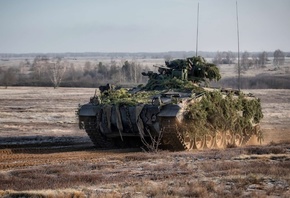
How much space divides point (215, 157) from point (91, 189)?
15.7ft

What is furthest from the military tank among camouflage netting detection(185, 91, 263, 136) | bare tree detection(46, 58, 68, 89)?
bare tree detection(46, 58, 68, 89)

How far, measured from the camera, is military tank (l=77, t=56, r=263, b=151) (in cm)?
1611

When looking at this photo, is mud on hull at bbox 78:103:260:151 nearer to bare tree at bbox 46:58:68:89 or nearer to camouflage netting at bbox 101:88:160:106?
camouflage netting at bbox 101:88:160:106

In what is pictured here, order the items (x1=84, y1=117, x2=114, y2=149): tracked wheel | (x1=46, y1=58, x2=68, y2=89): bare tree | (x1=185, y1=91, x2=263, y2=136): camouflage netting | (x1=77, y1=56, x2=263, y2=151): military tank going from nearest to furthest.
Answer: (x1=77, y1=56, x2=263, y2=151): military tank
(x1=185, y1=91, x2=263, y2=136): camouflage netting
(x1=84, y1=117, x2=114, y2=149): tracked wheel
(x1=46, y1=58, x2=68, y2=89): bare tree

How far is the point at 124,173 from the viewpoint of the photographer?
39.8 ft

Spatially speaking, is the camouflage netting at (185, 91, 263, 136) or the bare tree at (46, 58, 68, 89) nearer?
the camouflage netting at (185, 91, 263, 136)

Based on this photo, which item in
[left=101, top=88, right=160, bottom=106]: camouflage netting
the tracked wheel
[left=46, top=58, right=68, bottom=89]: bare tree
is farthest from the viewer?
[left=46, top=58, right=68, bottom=89]: bare tree

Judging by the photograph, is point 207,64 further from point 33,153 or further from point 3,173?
point 3,173

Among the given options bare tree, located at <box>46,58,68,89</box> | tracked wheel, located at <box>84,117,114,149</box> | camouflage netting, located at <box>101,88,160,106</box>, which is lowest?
bare tree, located at <box>46,58,68,89</box>

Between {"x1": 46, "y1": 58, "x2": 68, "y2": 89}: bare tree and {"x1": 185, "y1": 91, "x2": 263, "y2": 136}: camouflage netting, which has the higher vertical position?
{"x1": 185, "y1": 91, "x2": 263, "y2": 136}: camouflage netting

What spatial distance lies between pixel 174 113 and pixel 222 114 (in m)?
2.73

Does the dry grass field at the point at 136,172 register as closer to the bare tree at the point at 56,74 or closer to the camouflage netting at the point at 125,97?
the camouflage netting at the point at 125,97

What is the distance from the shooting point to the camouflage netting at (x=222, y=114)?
1638cm

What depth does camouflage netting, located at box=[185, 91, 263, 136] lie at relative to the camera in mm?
16375
